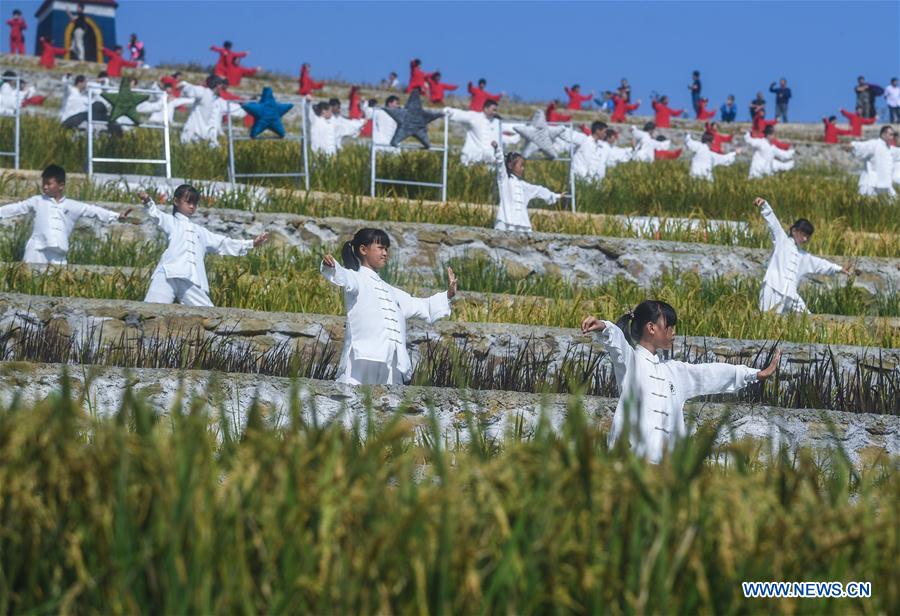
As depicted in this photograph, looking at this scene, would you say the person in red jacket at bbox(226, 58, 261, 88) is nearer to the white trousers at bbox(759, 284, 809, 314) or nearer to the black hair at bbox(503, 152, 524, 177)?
the black hair at bbox(503, 152, 524, 177)

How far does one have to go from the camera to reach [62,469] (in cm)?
278

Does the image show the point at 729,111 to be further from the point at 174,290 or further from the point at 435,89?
the point at 174,290

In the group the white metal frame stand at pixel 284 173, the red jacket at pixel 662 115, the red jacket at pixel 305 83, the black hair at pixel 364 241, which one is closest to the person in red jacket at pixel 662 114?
the red jacket at pixel 662 115

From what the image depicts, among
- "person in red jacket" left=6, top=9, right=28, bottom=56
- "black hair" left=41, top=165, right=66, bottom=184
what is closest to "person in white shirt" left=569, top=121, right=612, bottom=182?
"black hair" left=41, top=165, right=66, bottom=184

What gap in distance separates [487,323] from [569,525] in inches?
253

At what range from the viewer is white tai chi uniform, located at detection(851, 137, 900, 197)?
20.1m

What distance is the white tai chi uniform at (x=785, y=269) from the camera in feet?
38.6

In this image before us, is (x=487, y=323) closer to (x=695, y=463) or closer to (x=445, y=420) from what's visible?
(x=445, y=420)

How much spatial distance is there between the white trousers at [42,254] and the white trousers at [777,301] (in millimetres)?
6153

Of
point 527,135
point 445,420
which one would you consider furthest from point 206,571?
point 527,135

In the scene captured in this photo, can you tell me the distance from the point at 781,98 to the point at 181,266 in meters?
28.5

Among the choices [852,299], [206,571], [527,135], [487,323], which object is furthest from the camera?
[527,135]

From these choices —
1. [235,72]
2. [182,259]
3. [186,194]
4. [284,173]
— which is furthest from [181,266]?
[235,72]

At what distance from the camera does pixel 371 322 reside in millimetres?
7660
